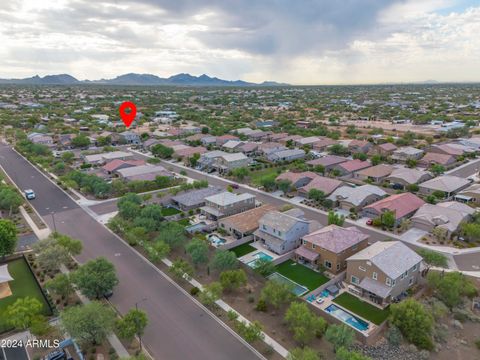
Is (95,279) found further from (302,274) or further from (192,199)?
(192,199)

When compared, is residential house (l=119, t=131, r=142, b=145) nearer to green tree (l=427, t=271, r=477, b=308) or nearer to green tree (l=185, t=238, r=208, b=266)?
green tree (l=185, t=238, r=208, b=266)

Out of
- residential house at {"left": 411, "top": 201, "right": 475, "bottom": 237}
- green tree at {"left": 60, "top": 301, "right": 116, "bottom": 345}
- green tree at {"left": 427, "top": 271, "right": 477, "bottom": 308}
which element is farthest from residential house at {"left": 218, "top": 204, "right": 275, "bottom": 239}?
residential house at {"left": 411, "top": 201, "right": 475, "bottom": 237}

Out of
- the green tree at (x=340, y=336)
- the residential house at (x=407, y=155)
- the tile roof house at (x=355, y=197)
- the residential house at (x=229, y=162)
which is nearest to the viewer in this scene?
the green tree at (x=340, y=336)

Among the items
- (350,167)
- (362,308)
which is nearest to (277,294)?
(362,308)

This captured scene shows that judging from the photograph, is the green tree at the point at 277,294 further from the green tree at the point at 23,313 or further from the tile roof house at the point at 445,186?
the tile roof house at the point at 445,186

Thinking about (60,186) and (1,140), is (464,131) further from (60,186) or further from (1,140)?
(1,140)

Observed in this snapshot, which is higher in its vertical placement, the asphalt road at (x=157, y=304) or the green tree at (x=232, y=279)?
the green tree at (x=232, y=279)

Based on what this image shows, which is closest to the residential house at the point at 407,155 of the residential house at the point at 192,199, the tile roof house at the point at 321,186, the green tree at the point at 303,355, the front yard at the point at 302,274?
the tile roof house at the point at 321,186
